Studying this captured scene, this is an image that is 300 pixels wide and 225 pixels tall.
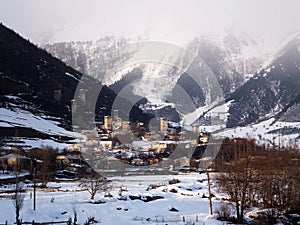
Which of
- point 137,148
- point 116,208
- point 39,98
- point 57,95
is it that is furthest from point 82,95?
point 116,208

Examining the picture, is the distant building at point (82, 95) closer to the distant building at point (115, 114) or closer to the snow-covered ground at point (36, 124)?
A: the distant building at point (115, 114)

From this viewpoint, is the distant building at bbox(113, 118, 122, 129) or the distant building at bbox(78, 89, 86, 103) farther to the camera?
the distant building at bbox(78, 89, 86, 103)

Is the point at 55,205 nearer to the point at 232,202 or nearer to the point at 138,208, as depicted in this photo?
the point at 138,208

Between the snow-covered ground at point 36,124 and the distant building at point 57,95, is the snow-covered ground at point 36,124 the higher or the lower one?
the lower one

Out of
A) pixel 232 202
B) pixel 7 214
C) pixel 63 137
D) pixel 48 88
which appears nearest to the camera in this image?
pixel 7 214

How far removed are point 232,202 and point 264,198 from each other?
295cm

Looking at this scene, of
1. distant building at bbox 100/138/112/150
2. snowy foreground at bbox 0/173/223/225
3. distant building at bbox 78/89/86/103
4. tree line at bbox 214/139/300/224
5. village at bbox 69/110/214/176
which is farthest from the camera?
distant building at bbox 78/89/86/103

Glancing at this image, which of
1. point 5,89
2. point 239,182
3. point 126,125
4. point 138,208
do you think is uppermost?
point 5,89

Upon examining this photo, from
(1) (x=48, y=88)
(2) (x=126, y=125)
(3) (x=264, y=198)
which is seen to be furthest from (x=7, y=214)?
(1) (x=48, y=88)

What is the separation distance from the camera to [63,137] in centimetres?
7838

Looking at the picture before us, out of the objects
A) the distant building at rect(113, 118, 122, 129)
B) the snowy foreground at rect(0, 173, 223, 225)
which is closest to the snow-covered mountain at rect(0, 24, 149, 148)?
the distant building at rect(113, 118, 122, 129)

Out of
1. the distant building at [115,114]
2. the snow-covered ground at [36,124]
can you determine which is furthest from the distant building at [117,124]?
the snow-covered ground at [36,124]

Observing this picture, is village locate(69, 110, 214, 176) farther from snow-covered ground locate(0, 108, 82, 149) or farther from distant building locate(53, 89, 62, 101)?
distant building locate(53, 89, 62, 101)

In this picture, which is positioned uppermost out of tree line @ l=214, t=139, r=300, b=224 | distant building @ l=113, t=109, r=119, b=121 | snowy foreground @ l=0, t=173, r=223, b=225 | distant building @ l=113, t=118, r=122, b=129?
distant building @ l=113, t=109, r=119, b=121
